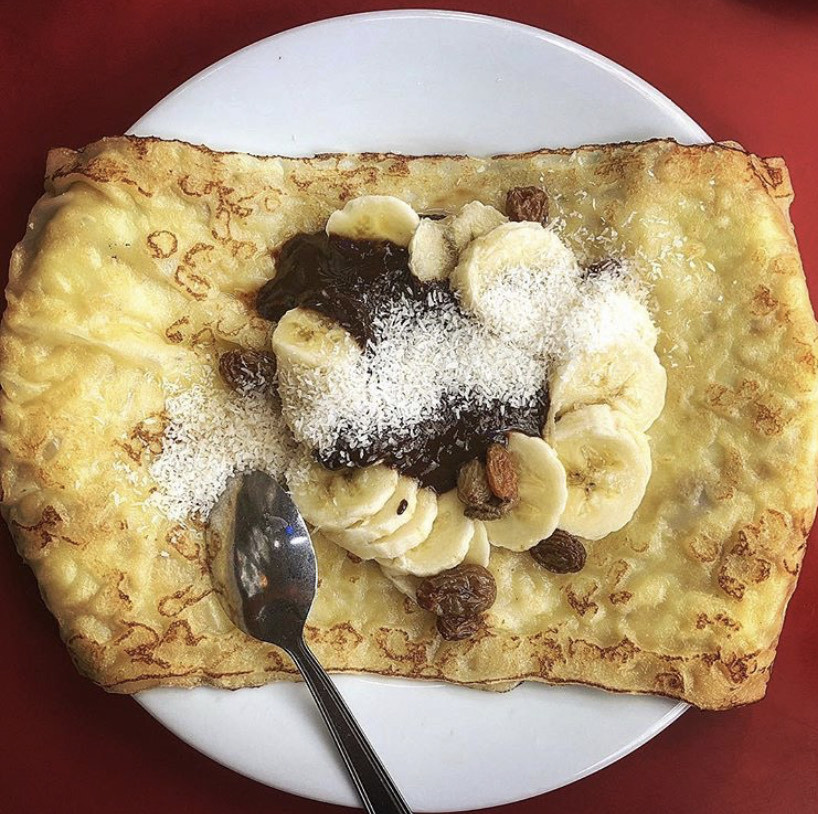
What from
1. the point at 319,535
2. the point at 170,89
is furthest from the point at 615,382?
the point at 170,89

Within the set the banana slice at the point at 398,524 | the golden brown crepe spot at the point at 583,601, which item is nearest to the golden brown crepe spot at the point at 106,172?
the banana slice at the point at 398,524

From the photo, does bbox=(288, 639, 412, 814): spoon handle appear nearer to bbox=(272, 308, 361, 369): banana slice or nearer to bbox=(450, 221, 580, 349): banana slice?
bbox=(272, 308, 361, 369): banana slice

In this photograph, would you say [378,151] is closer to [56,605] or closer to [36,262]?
[36,262]

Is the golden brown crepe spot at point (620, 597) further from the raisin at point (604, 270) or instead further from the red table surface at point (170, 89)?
the raisin at point (604, 270)

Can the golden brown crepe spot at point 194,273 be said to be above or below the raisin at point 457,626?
above

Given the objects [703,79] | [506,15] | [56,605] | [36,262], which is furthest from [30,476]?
[703,79]
